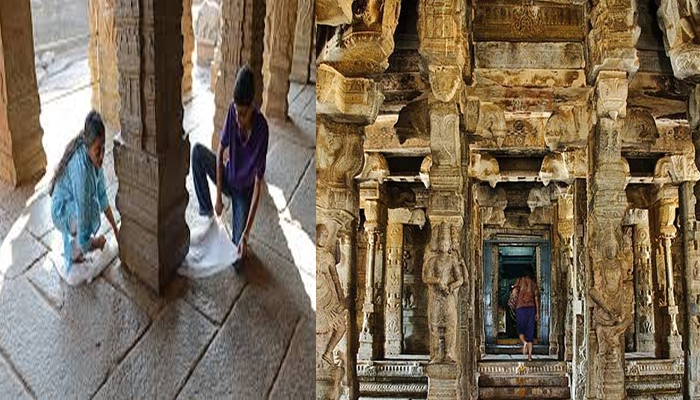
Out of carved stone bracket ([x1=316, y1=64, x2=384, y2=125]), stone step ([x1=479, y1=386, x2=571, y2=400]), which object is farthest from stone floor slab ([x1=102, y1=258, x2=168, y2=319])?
stone step ([x1=479, y1=386, x2=571, y2=400])

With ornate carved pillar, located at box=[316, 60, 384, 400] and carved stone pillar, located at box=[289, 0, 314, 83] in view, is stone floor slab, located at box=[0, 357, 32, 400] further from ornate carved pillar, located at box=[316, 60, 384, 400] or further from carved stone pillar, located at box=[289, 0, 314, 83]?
ornate carved pillar, located at box=[316, 60, 384, 400]

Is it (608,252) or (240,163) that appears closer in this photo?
(240,163)

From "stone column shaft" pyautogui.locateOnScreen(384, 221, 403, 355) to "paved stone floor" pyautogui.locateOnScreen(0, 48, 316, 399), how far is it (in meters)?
6.34

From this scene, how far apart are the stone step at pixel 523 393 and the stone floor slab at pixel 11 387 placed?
248 inches

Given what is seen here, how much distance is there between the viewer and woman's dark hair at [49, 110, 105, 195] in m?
1.40

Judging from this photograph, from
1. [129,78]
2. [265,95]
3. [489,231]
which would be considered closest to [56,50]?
[129,78]

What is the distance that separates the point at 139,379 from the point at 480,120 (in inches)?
153

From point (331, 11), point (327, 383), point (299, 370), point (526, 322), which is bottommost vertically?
point (526, 322)

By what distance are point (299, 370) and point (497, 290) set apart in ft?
32.2

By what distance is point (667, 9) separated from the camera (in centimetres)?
382

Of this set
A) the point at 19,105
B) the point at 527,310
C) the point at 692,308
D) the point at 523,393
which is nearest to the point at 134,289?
the point at 19,105

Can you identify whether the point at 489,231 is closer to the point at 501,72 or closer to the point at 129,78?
the point at 501,72

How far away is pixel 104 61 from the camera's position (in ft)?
5.01

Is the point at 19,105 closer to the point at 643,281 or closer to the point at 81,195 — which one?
the point at 81,195
